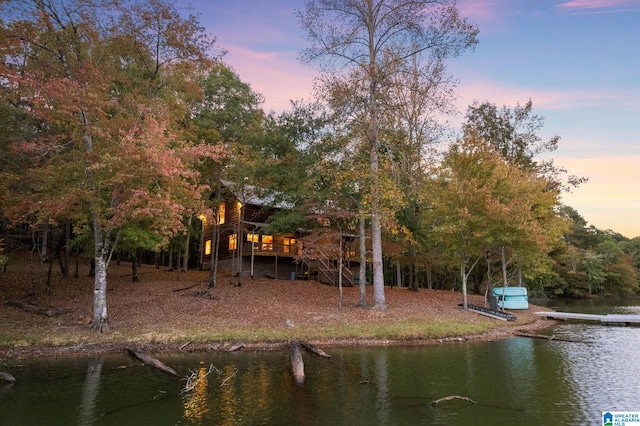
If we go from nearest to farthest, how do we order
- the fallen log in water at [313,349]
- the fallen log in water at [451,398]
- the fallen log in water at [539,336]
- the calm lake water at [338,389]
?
1. the calm lake water at [338,389]
2. the fallen log in water at [451,398]
3. the fallen log in water at [313,349]
4. the fallen log in water at [539,336]

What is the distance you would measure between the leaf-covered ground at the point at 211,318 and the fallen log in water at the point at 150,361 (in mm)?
1457

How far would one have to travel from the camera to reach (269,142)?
28.7 m

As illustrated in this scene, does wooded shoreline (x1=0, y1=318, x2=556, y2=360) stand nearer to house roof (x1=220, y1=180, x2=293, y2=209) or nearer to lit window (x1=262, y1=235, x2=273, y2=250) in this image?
house roof (x1=220, y1=180, x2=293, y2=209)

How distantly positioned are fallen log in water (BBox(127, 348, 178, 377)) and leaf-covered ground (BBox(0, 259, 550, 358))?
1457 mm

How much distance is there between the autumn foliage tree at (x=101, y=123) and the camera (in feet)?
57.2

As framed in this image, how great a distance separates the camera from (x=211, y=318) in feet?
70.0

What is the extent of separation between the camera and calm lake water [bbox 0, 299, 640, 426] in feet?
30.4

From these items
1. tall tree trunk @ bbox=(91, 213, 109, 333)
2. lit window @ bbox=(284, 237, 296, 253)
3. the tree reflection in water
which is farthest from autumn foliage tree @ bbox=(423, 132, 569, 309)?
tall tree trunk @ bbox=(91, 213, 109, 333)

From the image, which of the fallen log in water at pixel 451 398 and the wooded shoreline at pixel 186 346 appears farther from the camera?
the wooded shoreline at pixel 186 346

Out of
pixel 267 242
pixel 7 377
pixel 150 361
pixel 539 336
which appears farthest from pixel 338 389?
pixel 267 242

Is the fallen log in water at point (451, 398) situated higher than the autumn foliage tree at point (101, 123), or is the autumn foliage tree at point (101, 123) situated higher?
the autumn foliage tree at point (101, 123)

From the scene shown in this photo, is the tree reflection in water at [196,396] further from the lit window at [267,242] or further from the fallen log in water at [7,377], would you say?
the lit window at [267,242]

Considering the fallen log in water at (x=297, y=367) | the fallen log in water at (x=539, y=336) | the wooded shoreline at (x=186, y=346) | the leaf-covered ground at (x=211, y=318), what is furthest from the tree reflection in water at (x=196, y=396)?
the fallen log in water at (x=539, y=336)

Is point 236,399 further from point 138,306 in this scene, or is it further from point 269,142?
point 269,142
